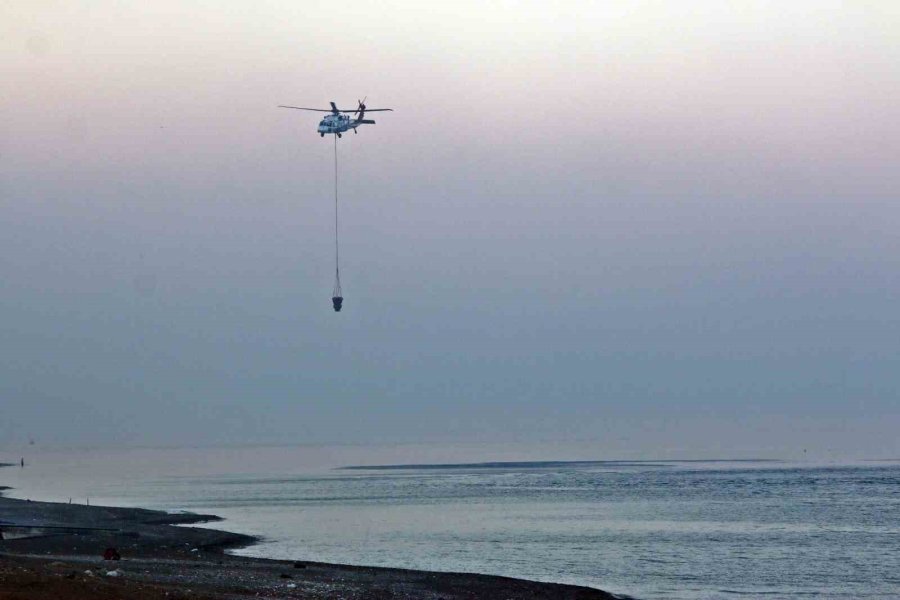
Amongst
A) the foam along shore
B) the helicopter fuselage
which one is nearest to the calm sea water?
the foam along shore

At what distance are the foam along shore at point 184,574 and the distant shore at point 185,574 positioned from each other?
0.11ft

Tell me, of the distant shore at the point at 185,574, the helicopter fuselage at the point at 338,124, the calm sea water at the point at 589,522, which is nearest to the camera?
the distant shore at the point at 185,574

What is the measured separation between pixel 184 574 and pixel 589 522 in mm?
37582

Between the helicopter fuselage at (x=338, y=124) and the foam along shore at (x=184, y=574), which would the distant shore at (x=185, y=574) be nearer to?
the foam along shore at (x=184, y=574)

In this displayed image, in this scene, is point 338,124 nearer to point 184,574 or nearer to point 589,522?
point 589,522

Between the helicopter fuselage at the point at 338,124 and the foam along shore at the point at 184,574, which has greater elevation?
the helicopter fuselage at the point at 338,124

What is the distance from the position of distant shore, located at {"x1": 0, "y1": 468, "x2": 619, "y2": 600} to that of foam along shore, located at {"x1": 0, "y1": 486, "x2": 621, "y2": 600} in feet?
0.11

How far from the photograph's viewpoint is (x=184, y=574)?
35.1 metres

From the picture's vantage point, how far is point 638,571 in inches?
1795

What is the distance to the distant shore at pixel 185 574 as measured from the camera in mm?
26594

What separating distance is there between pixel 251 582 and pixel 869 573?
2507cm

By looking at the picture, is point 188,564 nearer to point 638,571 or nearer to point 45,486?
point 638,571

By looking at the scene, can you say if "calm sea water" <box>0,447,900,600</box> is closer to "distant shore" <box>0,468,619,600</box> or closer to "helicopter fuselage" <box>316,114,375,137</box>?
"distant shore" <box>0,468,619,600</box>

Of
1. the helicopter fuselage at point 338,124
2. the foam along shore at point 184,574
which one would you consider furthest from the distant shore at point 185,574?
the helicopter fuselage at point 338,124
